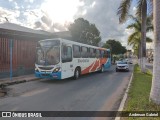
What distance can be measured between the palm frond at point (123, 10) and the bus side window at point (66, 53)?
7610mm

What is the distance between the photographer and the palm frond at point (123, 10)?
19781 millimetres

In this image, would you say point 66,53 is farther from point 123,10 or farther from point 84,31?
point 84,31

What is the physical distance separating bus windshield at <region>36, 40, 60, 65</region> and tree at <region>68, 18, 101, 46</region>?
23002 mm

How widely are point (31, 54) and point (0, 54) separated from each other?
405 centimetres

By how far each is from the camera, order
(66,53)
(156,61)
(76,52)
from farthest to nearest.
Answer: (76,52) < (66,53) < (156,61)

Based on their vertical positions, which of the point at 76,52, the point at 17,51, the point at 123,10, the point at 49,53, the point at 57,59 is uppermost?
the point at 123,10

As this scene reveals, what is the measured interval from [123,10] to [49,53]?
9710 mm

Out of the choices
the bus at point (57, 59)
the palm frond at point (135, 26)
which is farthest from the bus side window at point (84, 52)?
the palm frond at point (135, 26)

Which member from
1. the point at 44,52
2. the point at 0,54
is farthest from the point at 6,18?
the point at 44,52

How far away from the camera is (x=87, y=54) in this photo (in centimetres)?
1948

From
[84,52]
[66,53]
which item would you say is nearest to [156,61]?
[66,53]

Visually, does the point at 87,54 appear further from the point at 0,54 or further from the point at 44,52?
the point at 0,54

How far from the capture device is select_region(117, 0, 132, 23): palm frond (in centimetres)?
1978

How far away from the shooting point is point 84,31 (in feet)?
132
